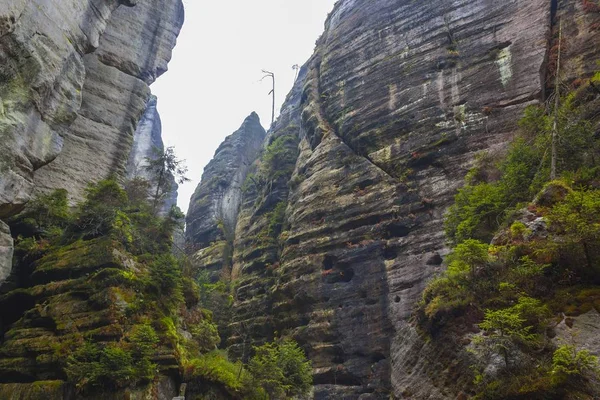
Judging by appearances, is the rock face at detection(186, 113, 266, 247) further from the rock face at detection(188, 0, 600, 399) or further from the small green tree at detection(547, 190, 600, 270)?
the small green tree at detection(547, 190, 600, 270)

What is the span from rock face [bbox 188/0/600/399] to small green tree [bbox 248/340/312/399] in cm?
385

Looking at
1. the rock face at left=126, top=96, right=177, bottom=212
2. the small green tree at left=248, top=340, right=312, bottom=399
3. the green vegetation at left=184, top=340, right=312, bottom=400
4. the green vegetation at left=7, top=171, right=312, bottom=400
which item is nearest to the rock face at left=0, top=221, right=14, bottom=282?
the green vegetation at left=7, top=171, right=312, bottom=400

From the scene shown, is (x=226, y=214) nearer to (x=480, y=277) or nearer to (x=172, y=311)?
(x=172, y=311)

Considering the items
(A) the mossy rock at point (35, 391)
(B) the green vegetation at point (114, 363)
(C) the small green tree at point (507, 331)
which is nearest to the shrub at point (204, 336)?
(B) the green vegetation at point (114, 363)

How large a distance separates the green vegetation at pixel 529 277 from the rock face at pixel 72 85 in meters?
14.0

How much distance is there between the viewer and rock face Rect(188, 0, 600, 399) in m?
21.1

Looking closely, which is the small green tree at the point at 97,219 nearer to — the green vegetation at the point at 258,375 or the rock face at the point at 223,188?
the green vegetation at the point at 258,375

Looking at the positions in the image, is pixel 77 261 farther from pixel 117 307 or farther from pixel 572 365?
pixel 572 365

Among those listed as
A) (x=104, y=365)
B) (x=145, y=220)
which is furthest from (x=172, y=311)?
(x=145, y=220)

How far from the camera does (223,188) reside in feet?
151

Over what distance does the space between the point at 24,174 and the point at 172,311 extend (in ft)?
23.5

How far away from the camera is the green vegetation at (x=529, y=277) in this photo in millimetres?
8695

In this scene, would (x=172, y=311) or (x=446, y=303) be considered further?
(x=172, y=311)

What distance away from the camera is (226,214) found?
142 ft
